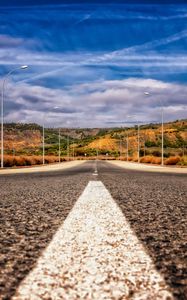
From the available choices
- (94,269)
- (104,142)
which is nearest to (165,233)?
(94,269)

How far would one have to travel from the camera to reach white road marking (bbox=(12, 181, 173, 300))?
96.0 inches

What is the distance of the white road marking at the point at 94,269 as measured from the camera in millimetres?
2438

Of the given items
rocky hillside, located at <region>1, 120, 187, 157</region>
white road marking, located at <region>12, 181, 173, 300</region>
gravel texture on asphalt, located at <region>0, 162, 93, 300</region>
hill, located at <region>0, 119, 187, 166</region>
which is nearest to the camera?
white road marking, located at <region>12, 181, 173, 300</region>

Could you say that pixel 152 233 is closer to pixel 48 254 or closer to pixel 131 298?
pixel 48 254

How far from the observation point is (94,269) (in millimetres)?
2969

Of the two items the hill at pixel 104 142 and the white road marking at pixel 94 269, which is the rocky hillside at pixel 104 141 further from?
the white road marking at pixel 94 269

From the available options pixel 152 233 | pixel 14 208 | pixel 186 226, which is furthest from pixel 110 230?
pixel 14 208

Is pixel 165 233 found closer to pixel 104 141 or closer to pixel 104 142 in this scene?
pixel 104 142

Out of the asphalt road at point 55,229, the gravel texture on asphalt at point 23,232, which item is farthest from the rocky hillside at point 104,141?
the asphalt road at point 55,229

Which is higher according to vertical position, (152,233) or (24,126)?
(24,126)

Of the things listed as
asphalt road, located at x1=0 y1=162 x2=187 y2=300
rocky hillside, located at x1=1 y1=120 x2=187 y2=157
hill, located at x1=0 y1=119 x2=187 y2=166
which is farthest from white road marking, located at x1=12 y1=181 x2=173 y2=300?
hill, located at x1=0 y1=119 x2=187 y2=166

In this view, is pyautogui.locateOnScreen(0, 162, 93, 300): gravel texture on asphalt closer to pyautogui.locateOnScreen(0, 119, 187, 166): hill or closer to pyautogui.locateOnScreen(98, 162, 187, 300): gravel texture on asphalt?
pyautogui.locateOnScreen(98, 162, 187, 300): gravel texture on asphalt

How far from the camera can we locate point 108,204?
760 cm

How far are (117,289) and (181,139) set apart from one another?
494ft
